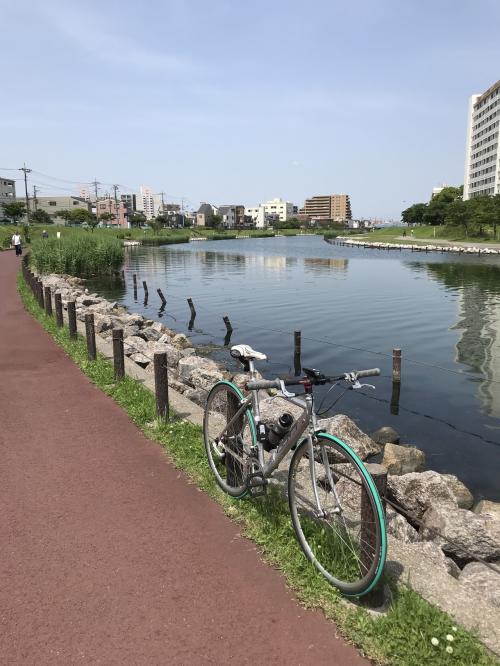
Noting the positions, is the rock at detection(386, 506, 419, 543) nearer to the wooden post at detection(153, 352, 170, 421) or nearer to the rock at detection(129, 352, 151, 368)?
the wooden post at detection(153, 352, 170, 421)

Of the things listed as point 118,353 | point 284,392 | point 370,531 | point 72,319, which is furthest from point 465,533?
point 72,319

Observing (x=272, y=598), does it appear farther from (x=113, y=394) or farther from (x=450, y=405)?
(x=450, y=405)

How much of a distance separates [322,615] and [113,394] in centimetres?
574

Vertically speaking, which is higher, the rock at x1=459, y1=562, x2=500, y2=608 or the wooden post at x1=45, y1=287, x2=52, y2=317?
the wooden post at x1=45, y1=287, x2=52, y2=317

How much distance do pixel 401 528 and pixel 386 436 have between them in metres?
4.53

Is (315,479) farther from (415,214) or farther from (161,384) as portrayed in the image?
(415,214)

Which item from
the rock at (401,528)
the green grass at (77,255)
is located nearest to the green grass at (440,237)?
the green grass at (77,255)

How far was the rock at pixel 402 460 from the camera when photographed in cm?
836

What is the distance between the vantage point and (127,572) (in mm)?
3916

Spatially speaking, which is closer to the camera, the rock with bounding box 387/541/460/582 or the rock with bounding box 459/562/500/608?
the rock with bounding box 459/562/500/608

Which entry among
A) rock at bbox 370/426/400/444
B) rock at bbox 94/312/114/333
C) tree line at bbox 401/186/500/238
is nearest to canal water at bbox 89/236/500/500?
rock at bbox 370/426/400/444

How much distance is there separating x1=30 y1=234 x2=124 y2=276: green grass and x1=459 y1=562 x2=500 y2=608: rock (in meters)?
33.0

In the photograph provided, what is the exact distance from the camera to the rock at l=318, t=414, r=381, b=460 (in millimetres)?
8398

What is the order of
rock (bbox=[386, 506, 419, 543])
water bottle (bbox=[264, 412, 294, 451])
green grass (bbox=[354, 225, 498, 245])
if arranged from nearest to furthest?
water bottle (bbox=[264, 412, 294, 451]) → rock (bbox=[386, 506, 419, 543]) → green grass (bbox=[354, 225, 498, 245])
